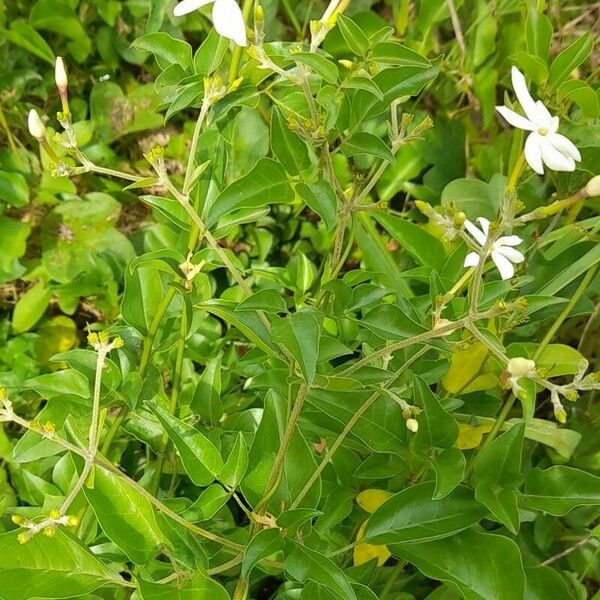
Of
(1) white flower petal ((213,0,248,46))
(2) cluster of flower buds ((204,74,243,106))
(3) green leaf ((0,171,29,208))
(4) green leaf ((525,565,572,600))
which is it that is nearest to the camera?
(1) white flower petal ((213,0,248,46))

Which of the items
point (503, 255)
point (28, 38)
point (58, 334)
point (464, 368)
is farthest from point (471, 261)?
point (28, 38)

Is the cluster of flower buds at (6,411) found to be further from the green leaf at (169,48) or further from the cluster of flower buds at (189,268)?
the green leaf at (169,48)

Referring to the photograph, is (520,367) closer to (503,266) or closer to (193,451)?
(503,266)

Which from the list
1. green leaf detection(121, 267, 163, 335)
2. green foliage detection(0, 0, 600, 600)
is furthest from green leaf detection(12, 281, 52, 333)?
green leaf detection(121, 267, 163, 335)

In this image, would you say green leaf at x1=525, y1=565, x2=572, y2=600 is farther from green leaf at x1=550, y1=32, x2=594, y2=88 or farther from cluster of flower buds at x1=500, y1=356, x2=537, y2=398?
green leaf at x1=550, y1=32, x2=594, y2=88

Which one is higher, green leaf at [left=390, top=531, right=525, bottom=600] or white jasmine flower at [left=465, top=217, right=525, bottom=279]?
white jasmine flower at [left=465, top=217, right=525, bottom=279]

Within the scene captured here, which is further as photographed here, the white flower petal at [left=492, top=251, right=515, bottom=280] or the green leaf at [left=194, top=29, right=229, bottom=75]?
the green leaf at [left=194, top=29, right=229, bottom=75]

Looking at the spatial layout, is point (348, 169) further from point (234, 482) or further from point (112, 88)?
point (234, 482)

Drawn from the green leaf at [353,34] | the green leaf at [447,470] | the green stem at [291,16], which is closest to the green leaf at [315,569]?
the green leaf at [447,470]
